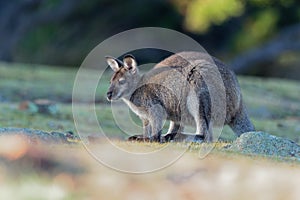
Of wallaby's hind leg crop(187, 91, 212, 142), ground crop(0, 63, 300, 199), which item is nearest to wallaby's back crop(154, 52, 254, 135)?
wallaby's hind leg crop(187, 91, 212, 142)

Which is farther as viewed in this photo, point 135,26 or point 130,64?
point 135,26

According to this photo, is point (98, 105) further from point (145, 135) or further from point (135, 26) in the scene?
point (135, 26)

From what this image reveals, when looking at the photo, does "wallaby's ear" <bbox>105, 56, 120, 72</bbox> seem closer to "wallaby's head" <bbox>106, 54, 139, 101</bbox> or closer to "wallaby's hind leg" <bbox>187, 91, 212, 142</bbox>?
"wallaby's head" <bbox>106, 54, 139, 101</bbox>

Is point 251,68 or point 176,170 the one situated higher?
point 251,68

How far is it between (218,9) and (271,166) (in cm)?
1881

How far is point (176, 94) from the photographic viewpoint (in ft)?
31.1

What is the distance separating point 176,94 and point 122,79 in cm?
74

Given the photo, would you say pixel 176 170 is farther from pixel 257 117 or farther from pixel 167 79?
pixel 257 117

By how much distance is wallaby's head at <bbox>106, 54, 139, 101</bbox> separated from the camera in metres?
9.73

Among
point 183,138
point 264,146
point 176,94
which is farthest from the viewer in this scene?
point 176,94

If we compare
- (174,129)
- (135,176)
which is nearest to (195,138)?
(174,129)

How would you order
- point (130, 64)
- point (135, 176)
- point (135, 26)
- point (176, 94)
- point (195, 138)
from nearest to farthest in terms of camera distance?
point (135, 176) → point (195, 138) → point (176, 94) → point (130, 64) → point (135, 26)

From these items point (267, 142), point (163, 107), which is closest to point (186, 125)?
point (163, 107)

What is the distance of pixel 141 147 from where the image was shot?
8516 millimetres
